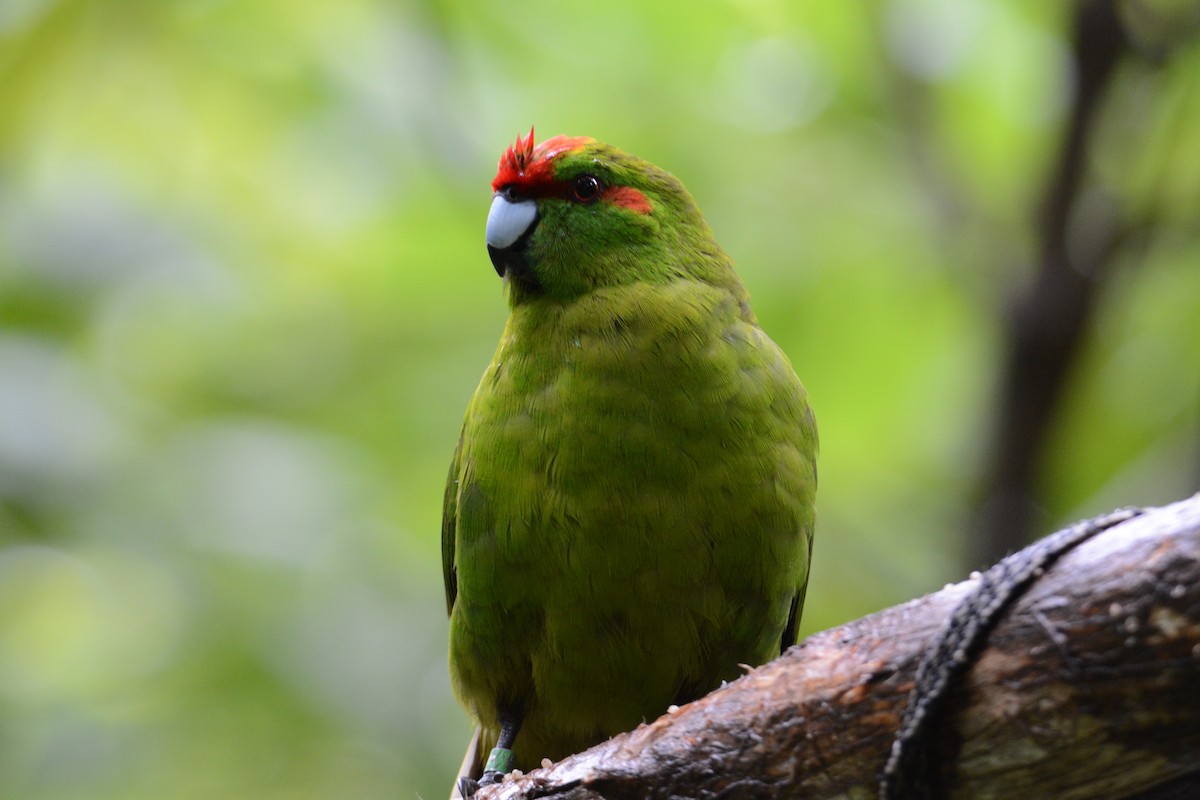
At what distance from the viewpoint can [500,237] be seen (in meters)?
3.31

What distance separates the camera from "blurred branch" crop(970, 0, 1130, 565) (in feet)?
14.7

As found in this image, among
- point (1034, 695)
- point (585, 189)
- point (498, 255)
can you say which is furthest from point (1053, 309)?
point (1034, 695)

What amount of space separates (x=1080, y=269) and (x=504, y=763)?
284cm

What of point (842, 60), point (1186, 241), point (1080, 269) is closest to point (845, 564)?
point (1080, 269)

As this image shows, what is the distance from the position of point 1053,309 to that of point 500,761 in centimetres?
270

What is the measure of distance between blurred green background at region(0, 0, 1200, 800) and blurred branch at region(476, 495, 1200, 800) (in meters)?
2.69

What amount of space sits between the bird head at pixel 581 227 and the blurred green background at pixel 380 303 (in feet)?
5.24

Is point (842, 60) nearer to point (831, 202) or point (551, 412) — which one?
point (831, 202)

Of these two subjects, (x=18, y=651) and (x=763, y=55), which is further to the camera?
(x=763, y=55)

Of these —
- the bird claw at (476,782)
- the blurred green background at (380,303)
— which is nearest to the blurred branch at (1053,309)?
the blurred green background at (380,303)

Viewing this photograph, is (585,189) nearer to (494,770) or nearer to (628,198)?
(628,198)

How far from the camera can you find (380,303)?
533cm

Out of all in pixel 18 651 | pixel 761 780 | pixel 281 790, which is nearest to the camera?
pixel 761 780

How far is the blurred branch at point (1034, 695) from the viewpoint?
5.56 ft
